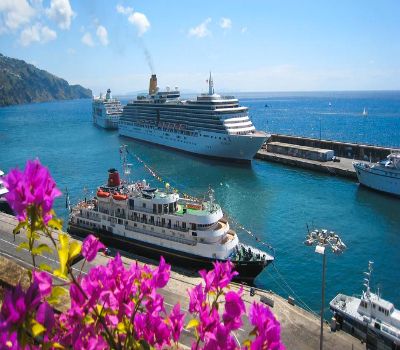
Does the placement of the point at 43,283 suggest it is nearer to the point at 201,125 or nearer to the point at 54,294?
the point at 54,294

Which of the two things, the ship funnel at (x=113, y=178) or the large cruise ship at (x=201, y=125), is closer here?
the ship funnel at (x=113, y=178)

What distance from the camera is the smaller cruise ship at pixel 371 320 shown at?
17.5 meters

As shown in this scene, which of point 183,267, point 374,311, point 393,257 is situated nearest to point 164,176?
point 183,267

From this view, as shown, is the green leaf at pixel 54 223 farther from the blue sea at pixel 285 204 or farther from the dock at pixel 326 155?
the dock at pixel 326 155

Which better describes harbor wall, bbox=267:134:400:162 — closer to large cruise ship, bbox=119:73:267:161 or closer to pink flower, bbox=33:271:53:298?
large cruise ship, bbox=119:73:267:161

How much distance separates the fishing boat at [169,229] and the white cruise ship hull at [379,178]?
75.4 feet

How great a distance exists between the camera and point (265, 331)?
2680 mm

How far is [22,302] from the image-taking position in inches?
81.9

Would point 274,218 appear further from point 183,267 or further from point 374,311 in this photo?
point 374,311

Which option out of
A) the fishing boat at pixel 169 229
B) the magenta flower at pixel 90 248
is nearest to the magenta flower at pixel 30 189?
the magenta flower at pixel 90 248

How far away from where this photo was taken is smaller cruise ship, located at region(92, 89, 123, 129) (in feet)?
344

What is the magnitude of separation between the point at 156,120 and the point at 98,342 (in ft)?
244

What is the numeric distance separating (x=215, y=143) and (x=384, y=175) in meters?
25.5

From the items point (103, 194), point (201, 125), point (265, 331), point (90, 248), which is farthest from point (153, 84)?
point (265, 331)
